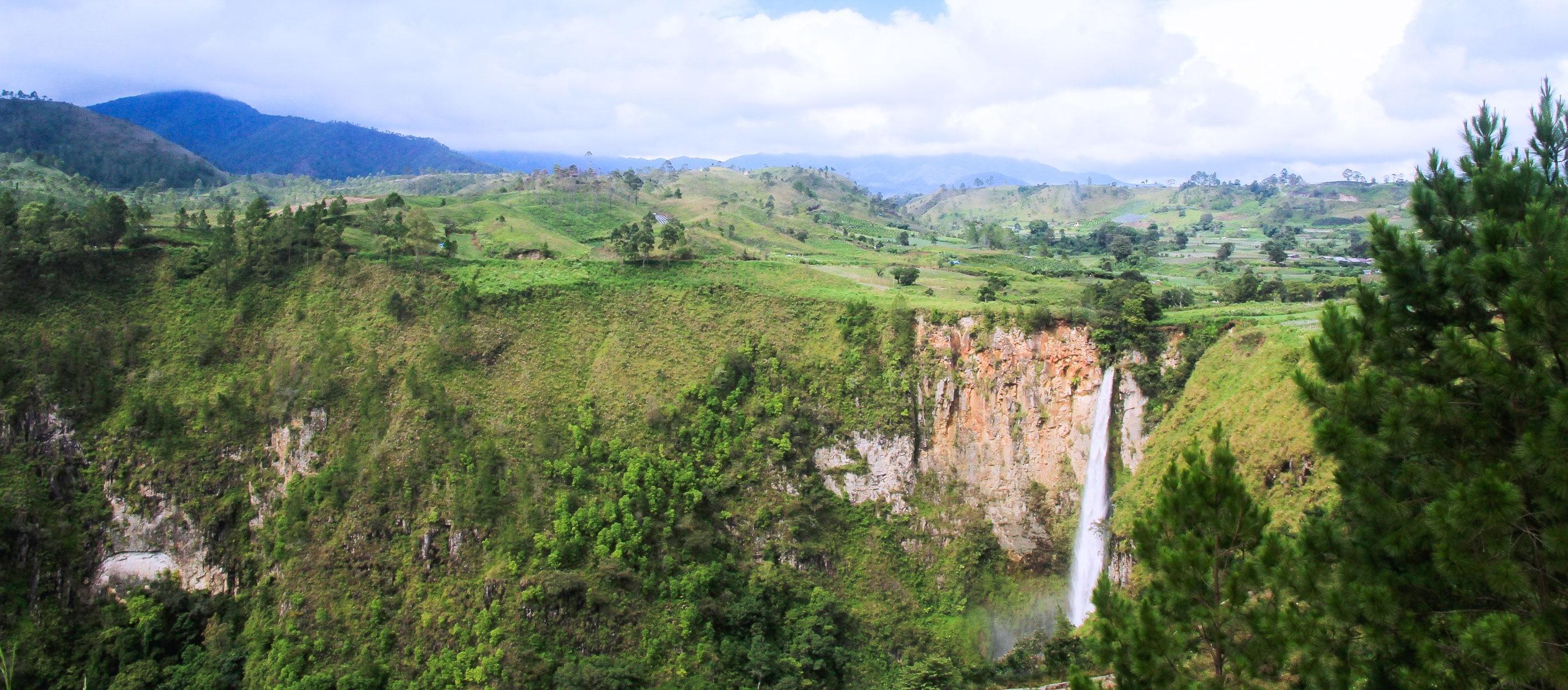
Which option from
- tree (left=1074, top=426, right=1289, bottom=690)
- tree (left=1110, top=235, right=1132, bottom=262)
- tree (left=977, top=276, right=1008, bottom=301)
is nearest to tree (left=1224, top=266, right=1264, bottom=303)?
tree (left=977, top=276, right=1008, bottom=301)

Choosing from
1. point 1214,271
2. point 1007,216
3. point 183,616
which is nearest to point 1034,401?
point 1214,271

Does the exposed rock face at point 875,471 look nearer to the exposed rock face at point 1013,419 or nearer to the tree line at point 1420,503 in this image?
the exposed rock face at point 1013,419

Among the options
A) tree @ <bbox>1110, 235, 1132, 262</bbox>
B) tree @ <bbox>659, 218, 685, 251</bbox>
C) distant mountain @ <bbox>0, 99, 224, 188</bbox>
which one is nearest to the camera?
tree @ <bbox>659, 218, 685, 251</bbox>

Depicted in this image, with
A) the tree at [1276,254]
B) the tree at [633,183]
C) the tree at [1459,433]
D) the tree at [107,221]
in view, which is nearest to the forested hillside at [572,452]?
the tree at [107,221]

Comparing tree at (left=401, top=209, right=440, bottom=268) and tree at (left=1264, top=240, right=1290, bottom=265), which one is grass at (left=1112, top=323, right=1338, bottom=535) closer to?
tree at (left=1264, top=240, right=1290, bottom=265)

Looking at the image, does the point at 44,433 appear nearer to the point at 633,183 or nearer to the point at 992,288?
the point at 992,288

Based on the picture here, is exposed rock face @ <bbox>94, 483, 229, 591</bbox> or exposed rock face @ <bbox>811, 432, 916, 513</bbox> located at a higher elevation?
exposed rock face @ <bbox>811, 432, 916, 513</bbox>

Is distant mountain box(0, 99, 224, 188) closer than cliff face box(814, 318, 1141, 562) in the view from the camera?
No
